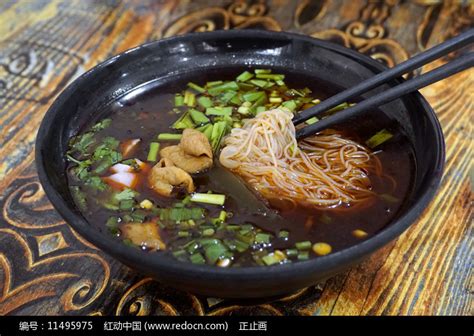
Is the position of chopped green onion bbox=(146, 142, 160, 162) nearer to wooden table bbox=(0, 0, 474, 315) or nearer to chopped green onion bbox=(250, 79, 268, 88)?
wooden table bbox=(0, 0, 474, 315)

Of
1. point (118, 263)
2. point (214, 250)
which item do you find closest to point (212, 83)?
point (118, 263)

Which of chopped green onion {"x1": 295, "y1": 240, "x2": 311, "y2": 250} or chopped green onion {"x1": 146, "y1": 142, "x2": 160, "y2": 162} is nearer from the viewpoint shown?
chopped green onion {"x1": 295, "y1": 240, "x2": 311, "y2": 250}

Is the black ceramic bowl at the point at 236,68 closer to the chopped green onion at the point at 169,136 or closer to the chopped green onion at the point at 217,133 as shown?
the chopped green onion at the point at 169,136

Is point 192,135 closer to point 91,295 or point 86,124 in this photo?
point 86,124

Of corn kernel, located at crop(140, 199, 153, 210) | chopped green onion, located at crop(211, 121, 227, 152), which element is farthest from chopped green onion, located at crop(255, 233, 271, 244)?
chopped green onion, located at crop(211, 121, 227, 152)

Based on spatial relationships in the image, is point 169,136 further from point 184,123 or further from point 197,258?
point 197,258

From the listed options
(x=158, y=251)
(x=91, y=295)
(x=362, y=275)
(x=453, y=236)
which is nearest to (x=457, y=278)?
(x=453, y=236)
